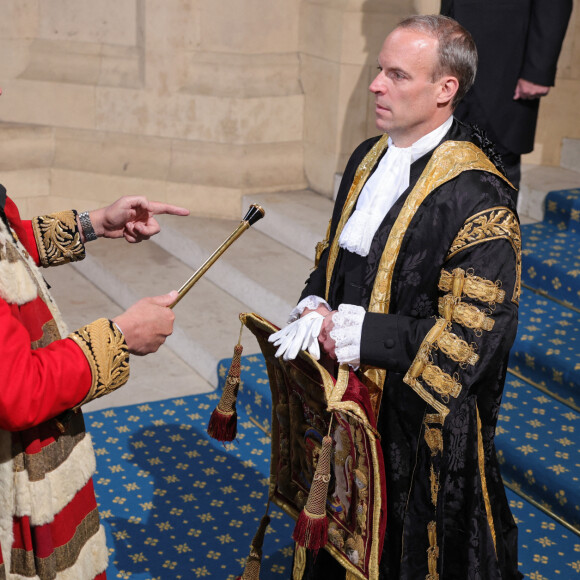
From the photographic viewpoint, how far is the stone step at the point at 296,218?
588 cm

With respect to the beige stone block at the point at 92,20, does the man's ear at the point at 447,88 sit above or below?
above

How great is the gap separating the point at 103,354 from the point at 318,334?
625 millimetres

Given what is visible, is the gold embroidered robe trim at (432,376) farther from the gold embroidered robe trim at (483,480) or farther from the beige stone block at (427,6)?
the beige stone block at (427,6)

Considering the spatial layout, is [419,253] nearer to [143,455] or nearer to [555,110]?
[143,455]

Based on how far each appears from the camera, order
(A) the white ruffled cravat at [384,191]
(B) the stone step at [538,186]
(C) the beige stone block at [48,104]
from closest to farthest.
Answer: (A) the white ruffled cravat at [384,191], (B) the stone step at [538,186], (C) the beige stone block at [48,104]

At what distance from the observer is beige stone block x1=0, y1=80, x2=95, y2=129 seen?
6.74 m

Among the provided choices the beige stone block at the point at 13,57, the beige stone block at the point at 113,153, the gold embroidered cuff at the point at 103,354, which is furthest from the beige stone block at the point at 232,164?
the gold embroidered cuff at the point at 103,354

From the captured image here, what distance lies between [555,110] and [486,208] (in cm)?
420

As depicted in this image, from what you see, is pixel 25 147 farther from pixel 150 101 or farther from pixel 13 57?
pixel 150 101

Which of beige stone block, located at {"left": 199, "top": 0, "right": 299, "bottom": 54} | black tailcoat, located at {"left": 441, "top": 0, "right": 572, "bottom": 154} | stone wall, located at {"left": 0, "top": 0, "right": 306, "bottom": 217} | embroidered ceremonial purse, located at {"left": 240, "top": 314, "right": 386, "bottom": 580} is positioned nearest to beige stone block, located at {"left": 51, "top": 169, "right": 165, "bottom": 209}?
stone wall, located at {"left": 0, "top": 0, "right": 306, "bottom": 217}

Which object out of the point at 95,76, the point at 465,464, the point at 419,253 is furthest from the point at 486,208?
the point at 95,76

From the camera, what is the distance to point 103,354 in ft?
6.93

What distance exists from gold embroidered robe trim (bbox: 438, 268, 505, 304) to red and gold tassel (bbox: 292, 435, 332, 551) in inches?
20.3

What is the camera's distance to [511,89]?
4676mm
